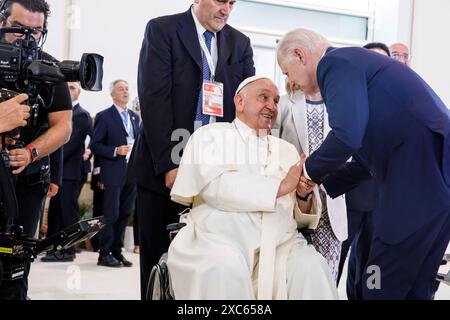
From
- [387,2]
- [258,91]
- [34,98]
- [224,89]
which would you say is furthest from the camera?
[387,2]

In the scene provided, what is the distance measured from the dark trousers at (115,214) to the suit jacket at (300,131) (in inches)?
123

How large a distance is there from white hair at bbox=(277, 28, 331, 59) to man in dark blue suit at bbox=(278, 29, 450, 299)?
0.72 feet

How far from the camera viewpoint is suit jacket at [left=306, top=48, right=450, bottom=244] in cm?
206

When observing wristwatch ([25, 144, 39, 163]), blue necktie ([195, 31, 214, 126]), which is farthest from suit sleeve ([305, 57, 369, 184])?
wristwatch ([25, 144, 39, 163])

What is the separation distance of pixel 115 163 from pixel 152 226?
3.21m

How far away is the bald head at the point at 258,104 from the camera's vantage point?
9.05 ft

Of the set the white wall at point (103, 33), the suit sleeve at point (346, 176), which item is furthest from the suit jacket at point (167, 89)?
the white wall at point (103, 33)

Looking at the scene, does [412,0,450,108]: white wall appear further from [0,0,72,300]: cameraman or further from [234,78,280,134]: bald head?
[0,0,72,300]: cameraman

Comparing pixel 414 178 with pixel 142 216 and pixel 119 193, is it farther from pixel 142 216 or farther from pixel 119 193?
pixel 119 193

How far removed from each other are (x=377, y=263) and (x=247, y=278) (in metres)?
0.44

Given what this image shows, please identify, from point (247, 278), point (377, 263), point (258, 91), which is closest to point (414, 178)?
point (377, 263)

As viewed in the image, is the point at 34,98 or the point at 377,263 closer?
the point at 377,263

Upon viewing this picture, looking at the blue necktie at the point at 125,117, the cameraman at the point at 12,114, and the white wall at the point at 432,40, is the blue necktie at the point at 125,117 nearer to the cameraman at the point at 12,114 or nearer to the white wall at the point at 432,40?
the cameraman at the point at 12,114
